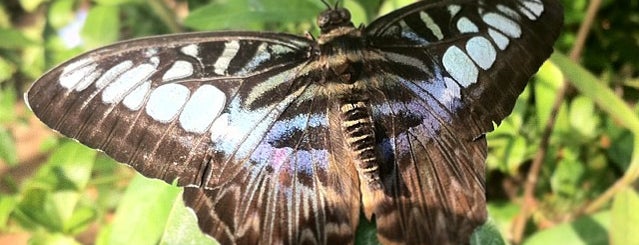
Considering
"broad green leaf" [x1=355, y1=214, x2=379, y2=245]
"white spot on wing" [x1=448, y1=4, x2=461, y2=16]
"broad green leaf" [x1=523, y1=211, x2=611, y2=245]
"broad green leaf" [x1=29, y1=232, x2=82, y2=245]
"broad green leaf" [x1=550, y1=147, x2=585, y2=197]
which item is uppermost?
"white spot on wing" [x1=448, y1=4, x2=461, y2=16]

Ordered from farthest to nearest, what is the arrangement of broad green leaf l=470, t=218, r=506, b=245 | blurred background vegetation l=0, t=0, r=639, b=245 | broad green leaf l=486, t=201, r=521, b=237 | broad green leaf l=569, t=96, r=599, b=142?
broad green leaf l=486, t=201, r=521, b=237
broad green leaf l=569, t=96, r=599, b=142
blurred background vegetation l=0, t=0, r=639, b=245
broad green leaf l=470, t=218, r=506, b=245

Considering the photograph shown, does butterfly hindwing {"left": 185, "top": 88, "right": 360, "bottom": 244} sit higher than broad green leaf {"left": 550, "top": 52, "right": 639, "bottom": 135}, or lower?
lower

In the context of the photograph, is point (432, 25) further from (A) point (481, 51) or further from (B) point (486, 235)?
(B) point (486, 235)

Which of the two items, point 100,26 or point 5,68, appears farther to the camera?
point 5,68

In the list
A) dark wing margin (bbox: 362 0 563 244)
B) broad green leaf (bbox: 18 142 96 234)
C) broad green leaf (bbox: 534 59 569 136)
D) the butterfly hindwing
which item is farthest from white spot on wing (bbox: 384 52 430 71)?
broad green leaf (bbox: 18 142 96 234)

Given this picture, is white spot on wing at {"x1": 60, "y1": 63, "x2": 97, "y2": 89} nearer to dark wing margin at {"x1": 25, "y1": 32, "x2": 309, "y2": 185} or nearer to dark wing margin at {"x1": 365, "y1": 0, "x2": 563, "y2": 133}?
dark wing margin at {"x1": 25, "y1": 32, "x2": 309, "y2": 185}

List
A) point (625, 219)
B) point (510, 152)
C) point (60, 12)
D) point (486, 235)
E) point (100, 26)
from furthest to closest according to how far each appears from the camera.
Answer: point (60, 12)
point (100, 26)
point (510, 152)
point (625, 219)
point (486, 235)

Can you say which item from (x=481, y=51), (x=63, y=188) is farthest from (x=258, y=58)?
(x=63, y=188)

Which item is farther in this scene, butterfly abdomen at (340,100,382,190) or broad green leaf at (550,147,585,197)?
broad green leaf at (550,147,585,197)

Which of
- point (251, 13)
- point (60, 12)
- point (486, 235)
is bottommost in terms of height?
point (486, 235)
